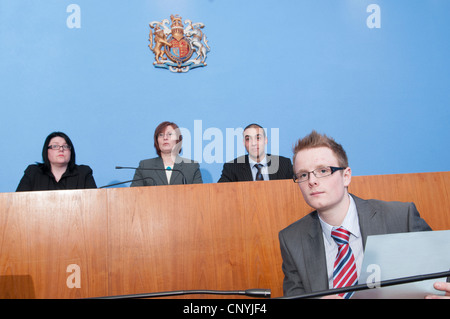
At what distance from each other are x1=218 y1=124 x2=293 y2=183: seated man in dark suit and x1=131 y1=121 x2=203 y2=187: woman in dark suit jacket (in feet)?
0.86

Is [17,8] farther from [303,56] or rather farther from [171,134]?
[303,56]

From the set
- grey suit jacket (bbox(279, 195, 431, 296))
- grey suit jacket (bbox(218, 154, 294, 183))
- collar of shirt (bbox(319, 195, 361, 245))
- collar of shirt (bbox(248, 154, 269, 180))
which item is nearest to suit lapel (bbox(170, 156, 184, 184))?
grey suit jacket (bbox(218, 154, 294, 183))

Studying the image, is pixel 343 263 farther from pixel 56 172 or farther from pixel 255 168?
pixel 56 172

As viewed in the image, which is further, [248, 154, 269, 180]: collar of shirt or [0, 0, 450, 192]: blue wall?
[0, 0, 450, 192]: blue wall

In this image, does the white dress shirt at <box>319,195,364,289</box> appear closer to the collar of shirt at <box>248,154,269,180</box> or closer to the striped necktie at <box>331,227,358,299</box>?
the striped necktie at <box>331,227,358,299</box>

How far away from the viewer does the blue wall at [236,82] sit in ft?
13.6

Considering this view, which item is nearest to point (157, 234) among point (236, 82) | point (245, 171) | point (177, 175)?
point (177, 175)

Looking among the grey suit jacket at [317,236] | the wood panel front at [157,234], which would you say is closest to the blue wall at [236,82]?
the wood panel front at [157,234]

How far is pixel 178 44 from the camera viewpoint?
172 inches

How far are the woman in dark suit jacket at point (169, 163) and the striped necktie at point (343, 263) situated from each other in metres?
1.90

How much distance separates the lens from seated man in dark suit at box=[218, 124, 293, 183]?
131 inches

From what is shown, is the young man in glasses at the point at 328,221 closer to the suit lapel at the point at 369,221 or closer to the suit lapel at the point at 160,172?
the suit lapel at the point at 369,221
